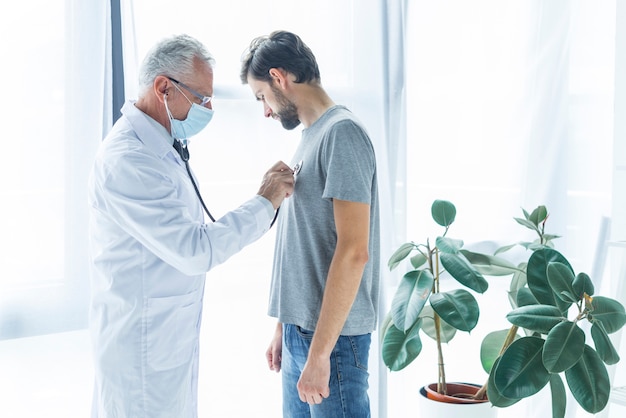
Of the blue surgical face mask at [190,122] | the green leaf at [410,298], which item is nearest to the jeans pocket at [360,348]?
the green leaf at [410,298]

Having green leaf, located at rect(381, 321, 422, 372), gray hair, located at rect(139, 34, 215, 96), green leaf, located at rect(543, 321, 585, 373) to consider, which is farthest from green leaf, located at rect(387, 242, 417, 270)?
gray hair, located at rect(139, 34, 215, 96)

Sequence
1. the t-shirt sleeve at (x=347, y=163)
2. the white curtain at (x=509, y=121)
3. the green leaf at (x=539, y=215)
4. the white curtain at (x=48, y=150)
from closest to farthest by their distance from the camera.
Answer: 1. the t-shirt sleeve at (x=347, y=163)
2. the white curtain at (x=48, y=150)
3. the green leaf at (x=539, y=215)
4. the white curtain at (x=509, y=121)

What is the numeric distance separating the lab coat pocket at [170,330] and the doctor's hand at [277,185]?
311 mm

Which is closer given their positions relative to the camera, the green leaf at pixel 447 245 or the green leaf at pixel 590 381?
the green leaf at pixel 590 381

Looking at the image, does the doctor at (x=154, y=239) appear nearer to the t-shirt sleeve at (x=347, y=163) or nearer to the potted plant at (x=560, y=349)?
the t-shirt sleeve at (x=347, y=163)

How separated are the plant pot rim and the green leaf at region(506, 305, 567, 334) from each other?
0.47 m

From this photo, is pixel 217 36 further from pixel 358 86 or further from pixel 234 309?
pixel 234 309

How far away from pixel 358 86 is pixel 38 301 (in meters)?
1.41

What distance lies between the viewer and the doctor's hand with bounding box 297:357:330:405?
1.38 metres

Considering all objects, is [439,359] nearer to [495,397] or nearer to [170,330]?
[495,397]

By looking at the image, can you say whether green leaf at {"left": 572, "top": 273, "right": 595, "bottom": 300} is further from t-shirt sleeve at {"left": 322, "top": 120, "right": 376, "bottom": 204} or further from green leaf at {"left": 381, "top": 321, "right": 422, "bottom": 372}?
t-shirt sleeve at {"left": 322, "top": 120, "right": 376, "bottom": 204}

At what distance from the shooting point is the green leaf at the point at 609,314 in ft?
5.49

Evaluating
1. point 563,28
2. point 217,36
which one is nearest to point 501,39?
point 563,28

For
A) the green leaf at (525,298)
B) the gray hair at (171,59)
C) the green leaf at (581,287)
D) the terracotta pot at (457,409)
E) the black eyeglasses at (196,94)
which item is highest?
the gray hair at (171,59)
